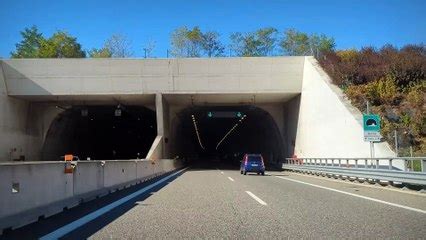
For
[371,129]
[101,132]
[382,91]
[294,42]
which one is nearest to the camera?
[371,129]

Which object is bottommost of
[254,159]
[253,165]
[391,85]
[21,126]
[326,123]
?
[253,165]

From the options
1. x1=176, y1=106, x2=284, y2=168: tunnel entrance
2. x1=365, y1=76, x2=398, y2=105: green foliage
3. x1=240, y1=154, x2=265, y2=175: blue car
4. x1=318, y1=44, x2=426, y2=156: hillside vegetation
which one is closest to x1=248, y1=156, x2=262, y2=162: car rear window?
x1=240, y1=154, x2=265, y2=175: blue car

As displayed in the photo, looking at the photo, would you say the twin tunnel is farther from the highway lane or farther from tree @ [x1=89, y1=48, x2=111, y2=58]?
the highway lane

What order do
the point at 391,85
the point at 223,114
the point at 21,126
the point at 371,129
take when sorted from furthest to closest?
the point at 223,114
the point at 21,126
the point at 391,85
the point at 371,129

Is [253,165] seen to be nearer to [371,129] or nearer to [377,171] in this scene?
[371,129]

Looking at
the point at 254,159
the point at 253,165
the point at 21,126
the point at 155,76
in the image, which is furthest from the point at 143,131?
the point at 253,165

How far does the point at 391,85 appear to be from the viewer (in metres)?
35.0

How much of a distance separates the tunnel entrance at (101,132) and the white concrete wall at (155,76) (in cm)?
503

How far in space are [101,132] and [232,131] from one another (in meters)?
22.9

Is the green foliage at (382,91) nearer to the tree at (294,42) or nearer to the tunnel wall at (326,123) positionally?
the tunnel wall at (326,123)

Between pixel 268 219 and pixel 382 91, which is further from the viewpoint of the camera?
pixel 382 91

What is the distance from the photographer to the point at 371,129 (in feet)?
80.1

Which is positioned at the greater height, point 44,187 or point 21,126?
point 21,126

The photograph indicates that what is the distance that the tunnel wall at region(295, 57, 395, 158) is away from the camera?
30.1 metres
